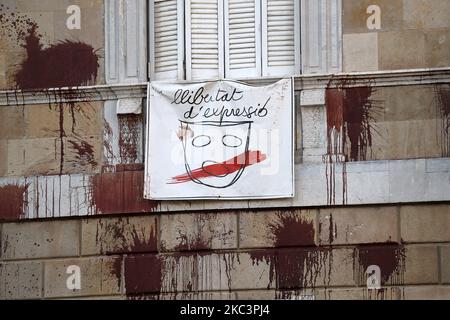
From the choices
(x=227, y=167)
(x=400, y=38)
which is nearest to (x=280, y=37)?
(x=400, y=38)

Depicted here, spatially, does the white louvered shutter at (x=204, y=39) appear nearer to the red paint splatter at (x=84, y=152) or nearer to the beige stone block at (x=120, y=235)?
the red paint splatter at (x=84, y=152)

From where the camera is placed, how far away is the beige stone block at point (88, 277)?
20578 millimetres

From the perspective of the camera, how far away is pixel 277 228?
66.5ft

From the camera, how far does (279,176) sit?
20.3 metres

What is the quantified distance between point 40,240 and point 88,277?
86 cm

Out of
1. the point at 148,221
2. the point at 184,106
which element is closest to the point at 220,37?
the point at 184,106

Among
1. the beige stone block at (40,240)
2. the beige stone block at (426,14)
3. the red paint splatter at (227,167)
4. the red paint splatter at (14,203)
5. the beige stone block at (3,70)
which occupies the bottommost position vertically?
the beige stone block at (40,240)

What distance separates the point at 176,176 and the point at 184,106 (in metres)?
0.98

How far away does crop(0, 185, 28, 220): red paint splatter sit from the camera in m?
21.0

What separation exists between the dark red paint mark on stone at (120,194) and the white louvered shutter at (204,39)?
5.46 ft

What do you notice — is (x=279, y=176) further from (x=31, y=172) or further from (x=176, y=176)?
(x=31, y=172)

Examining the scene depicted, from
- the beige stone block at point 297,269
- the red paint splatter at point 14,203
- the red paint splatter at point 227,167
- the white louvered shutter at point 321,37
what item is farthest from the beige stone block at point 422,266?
the red paint splatter at point 14,203
